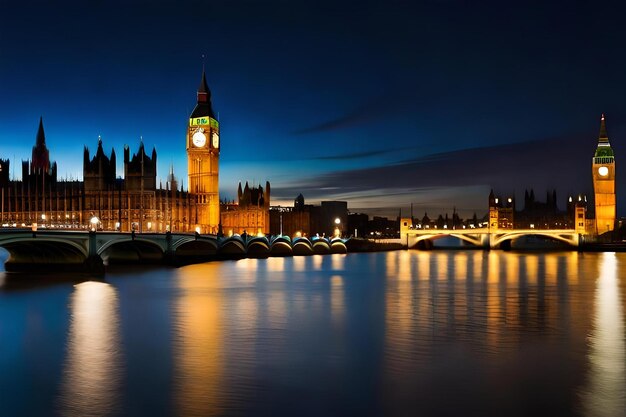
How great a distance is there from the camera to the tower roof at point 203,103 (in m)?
99.1

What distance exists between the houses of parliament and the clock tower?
76.0 metres

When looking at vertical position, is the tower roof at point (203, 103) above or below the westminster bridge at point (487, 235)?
above

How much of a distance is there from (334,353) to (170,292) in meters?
17.2

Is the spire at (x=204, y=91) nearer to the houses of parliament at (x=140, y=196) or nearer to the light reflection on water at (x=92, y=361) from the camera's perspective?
the houses of parliament at (x=140, y=196)

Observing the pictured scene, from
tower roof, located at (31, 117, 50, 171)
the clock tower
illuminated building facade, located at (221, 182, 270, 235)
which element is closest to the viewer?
illuminated building facade, located at (221, 182, 270, 235)

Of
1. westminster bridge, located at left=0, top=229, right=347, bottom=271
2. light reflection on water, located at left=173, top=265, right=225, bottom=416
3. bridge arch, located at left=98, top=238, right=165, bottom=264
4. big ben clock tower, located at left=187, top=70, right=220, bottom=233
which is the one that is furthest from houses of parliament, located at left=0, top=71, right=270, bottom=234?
light reflection on water, located at left=173, top=265, right=225, bottom=416

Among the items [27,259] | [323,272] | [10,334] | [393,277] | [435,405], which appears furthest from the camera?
[323,272]

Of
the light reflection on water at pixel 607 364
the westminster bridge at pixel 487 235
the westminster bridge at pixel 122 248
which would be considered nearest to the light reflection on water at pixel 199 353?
the light reflection on water at pixel 607 364

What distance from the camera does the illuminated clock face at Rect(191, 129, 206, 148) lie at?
98.5 meters

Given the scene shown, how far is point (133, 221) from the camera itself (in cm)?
8100

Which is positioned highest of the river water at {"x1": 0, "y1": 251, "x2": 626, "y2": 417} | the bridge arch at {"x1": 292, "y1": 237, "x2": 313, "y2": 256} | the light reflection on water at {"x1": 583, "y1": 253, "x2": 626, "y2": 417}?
the bridge arch at {"x1": 292, "y1": 237, "x2": 313, "y2": 256}

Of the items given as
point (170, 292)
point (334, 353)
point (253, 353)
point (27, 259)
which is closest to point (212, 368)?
point (253, 353)

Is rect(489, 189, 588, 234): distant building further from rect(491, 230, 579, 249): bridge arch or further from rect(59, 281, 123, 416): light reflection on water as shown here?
rect(59, 281, 123, 416): light reflection on water

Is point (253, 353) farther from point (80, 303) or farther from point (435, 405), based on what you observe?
point (80, 303)
